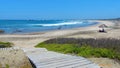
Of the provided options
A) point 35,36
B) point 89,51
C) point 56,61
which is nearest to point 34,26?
point 35,36

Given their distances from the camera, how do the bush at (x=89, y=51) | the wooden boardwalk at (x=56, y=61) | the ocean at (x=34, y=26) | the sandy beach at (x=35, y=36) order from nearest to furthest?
the wooden boardwalk at (x=56, y=61) → the bush at (x=89, y=51) → the sandy beach at (x=35, y=36) → the ocean at (x=34, y=26)

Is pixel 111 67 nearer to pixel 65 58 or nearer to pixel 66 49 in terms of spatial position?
pixel 65 58

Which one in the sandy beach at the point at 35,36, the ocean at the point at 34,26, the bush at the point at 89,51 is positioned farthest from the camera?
the ocean at the point at 34,26

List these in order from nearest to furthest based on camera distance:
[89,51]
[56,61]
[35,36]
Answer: [56,61]
[89,51]
[35,36]

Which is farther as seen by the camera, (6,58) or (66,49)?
(66,49)

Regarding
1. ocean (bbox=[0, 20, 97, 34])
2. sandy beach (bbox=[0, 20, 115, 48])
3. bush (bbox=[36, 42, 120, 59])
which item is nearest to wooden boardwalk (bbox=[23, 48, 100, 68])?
bush (bbox=[36, 42, 120, 59])

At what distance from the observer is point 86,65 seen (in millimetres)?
9680

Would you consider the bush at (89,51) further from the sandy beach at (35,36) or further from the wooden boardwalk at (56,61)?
the sandy beach at (35,36)

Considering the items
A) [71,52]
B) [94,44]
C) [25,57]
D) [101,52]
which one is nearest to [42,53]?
[25,57]

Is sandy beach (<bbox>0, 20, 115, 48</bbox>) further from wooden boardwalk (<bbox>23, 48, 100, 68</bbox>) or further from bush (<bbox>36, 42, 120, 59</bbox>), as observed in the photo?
wooden boardwalk (<bbox>23, 48, 100, 68</bbox>)

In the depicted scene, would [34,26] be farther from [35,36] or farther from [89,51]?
[89,51]

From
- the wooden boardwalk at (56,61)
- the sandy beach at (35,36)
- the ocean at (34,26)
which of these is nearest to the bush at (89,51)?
the wooden boardwalk at (56,61)

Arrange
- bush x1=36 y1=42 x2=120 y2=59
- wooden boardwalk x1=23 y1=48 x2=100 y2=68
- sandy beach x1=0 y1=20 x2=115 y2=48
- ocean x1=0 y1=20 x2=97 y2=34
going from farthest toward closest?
1. ocean x1=0 y1=20 x2=97 y2=34
2. sandy beach x1=0 y1=20 x2=115 y2=48
3. bush x1=36 y1=42 x2=120 y2=59
4. wooden boardwalk x1=23 y1=48 x2=100 y2=68

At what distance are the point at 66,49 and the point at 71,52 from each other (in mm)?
461
